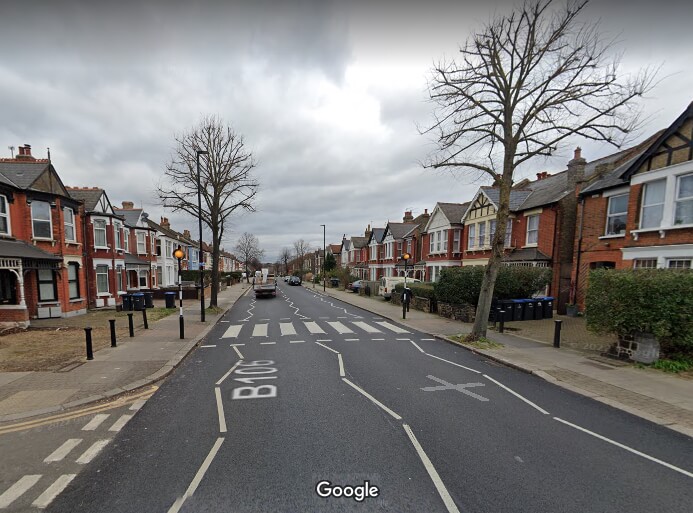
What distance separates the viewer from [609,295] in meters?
8.80

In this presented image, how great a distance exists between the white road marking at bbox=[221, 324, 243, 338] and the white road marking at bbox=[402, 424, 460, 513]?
369 inches

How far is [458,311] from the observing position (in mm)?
15883

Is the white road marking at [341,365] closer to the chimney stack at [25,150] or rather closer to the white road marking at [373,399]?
the white road marking at [373,399]

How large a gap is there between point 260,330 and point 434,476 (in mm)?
10722

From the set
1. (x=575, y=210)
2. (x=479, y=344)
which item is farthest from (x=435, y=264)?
(x=479, y=344)

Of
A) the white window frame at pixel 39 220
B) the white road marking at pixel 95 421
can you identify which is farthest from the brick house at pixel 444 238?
the white window frame at pixel 39 220

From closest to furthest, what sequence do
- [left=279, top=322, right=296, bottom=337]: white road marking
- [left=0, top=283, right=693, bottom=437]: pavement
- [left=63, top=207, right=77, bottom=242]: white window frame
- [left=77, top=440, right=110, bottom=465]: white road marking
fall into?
[left=77, top=440, right=110, bottom=465]: white road marking, [left=0, top=283, right=693, bottom=437]: pavement, [left=279, top=322, right=296, bottom=337]: white road marking, [left=63, top=207, right=77, bottom=242]: white window frame

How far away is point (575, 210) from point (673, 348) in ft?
37.8

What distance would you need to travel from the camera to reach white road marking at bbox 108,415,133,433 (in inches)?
196

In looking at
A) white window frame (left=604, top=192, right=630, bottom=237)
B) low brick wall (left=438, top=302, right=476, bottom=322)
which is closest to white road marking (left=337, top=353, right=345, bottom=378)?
low brick wall (left=438, top=302, right=476, bottom=322)

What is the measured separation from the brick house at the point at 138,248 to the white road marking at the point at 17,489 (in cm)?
2626

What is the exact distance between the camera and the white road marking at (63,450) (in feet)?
13.8

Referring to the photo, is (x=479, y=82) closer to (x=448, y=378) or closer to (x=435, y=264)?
(x=448, y=378)

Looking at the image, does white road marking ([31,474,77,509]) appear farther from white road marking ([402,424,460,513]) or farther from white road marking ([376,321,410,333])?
white road marking ([376,321,410,333])
